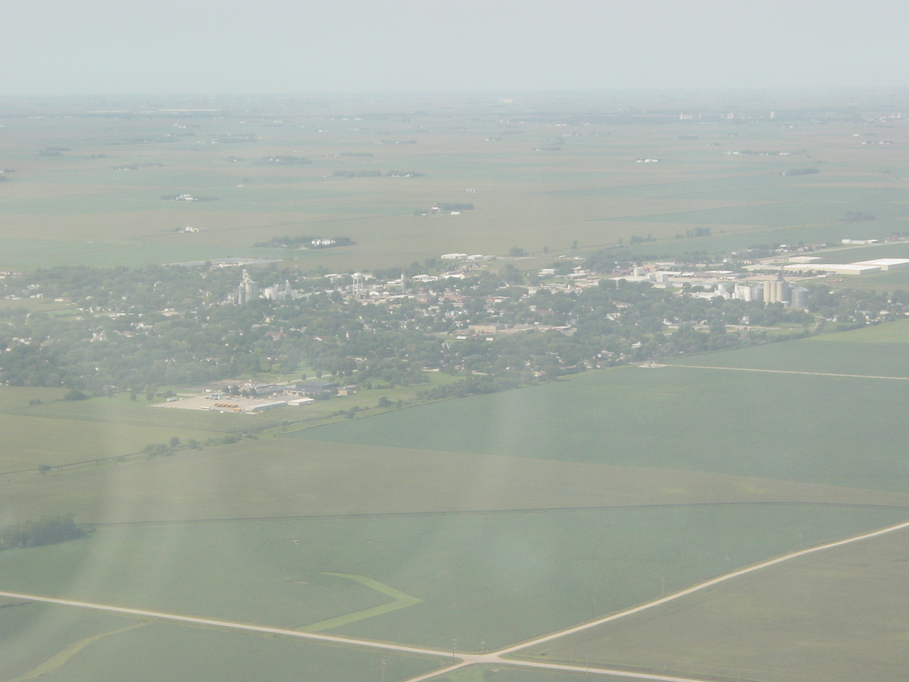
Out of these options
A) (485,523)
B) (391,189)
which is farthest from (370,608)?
(391,189)

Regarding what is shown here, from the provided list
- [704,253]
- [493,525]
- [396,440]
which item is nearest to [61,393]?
[396,440]

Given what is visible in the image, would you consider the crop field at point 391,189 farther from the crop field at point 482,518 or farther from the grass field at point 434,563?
the grass field at point 434,563

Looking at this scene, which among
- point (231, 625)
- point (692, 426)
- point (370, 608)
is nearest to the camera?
point (231, 625)

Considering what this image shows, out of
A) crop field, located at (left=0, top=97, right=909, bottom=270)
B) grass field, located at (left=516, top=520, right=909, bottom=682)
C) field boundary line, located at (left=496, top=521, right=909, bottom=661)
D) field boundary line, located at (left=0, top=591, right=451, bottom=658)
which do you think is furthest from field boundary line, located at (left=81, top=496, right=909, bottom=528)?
crop field, located at (left=0, top=97, right=909, bottom=270)

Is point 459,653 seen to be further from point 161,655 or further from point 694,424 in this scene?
point 694,424

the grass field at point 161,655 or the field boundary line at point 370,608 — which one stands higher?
the grass field at point 161,655

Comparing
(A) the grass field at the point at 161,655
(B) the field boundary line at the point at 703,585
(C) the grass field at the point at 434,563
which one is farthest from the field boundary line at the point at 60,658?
(B) the field boundary line at the point at 703,585

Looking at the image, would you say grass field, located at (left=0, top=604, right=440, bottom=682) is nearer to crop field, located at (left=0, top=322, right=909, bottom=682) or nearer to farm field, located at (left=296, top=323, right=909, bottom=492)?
crop field, located at (left=0, top=322, right=909, bottom=682)

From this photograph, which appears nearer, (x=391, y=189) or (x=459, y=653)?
(x=459, y=653)

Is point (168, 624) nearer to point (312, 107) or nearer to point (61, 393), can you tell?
point (61, 393)
